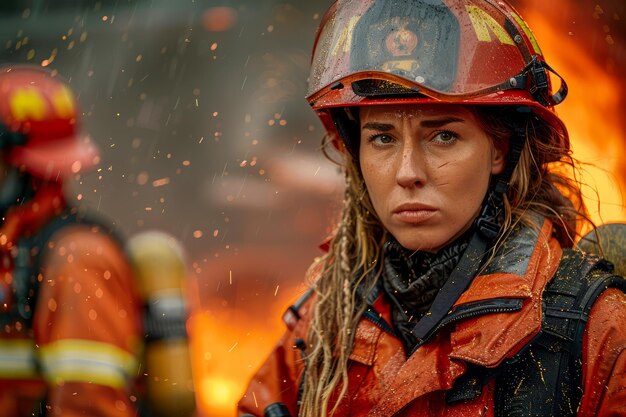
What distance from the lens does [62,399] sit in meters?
3.53

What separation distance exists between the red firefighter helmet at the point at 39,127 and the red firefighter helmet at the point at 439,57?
2319 mm

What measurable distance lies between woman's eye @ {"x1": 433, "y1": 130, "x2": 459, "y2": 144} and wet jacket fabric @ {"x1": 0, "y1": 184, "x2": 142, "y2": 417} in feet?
5.72

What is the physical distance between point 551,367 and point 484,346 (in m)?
0.20

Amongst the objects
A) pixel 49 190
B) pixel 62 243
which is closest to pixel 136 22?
pixel 49 190

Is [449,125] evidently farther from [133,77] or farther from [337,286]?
[133,77]

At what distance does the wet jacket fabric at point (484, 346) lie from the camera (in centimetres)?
249

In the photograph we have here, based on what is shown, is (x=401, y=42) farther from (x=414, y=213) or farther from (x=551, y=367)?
(x=551, y=367)

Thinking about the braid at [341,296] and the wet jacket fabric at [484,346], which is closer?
the wet jacket fabric at [484,346]

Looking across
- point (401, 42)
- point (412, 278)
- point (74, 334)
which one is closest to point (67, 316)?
point (74, 334)

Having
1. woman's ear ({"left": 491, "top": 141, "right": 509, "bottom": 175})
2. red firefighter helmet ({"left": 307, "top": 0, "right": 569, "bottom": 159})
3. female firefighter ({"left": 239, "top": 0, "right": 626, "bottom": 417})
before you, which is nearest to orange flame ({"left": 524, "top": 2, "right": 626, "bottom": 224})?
female firefighter ({"left": 239, "top": 0, "right": 626, "bottom": 417})

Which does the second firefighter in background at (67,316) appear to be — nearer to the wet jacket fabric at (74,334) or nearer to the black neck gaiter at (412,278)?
the wet jacket fabric at (74,334)

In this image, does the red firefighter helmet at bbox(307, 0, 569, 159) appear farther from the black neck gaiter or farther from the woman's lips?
the black neck gaiter

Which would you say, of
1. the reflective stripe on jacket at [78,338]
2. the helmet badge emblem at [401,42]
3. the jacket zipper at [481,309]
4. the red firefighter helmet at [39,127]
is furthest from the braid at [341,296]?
the red firefighter helmet at [39,127]

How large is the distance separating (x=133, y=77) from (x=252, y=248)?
3026 mm
